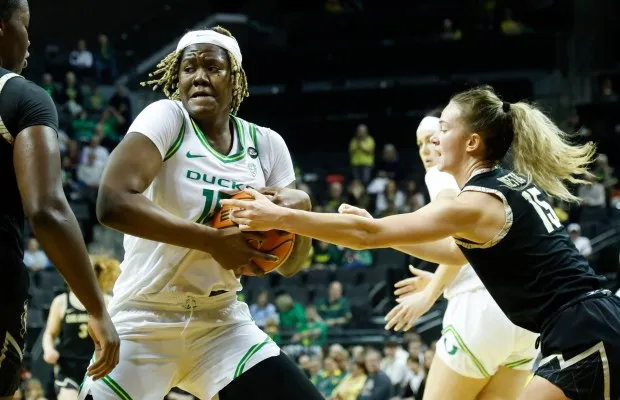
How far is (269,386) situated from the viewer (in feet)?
12.5

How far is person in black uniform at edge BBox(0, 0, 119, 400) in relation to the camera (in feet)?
9.87

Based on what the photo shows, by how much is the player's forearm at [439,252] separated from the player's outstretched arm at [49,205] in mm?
1808

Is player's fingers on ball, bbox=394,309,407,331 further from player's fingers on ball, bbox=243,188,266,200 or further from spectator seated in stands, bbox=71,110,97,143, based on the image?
spectator seated in stands, bbox=71,110,97,143

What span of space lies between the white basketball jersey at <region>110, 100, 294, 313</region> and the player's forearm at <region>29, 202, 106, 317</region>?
2.43ft

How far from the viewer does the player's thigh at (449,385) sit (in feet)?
16.1

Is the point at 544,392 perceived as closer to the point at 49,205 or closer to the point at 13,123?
the point at 49,205

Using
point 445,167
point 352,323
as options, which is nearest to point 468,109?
point 445,167

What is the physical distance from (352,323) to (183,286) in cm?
845

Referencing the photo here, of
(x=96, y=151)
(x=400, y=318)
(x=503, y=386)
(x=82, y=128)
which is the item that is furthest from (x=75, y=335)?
(x=82, y=128)

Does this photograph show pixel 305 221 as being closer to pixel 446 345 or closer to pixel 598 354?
pixel 598 354

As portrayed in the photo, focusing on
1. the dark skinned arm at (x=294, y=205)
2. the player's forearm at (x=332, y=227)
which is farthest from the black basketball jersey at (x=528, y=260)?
the dark skinned arm at (x=294, y=205)

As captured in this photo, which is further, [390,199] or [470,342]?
[390,199]

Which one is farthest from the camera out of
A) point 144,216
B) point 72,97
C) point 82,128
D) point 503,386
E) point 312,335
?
point 72,97

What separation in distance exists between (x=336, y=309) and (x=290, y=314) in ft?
2.04
